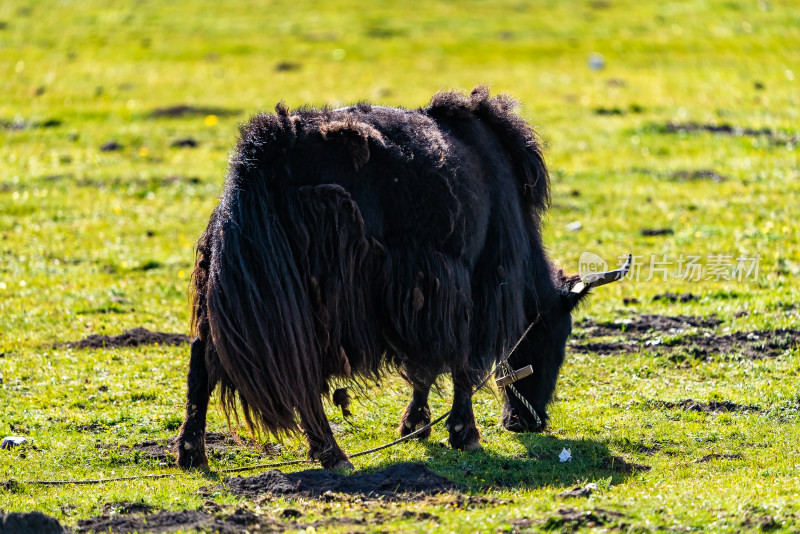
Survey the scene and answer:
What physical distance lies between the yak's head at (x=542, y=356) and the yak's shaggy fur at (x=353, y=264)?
308mm

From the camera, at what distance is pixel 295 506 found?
465 centimetres

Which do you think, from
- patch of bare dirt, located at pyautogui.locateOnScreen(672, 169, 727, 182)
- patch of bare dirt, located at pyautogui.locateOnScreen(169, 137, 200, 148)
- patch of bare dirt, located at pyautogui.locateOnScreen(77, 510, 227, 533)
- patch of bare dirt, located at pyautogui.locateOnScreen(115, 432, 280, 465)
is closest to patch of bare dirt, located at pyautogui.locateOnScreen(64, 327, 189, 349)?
patch of bare dirt, located at pyautogui.locateOnScreen(115, 432, 280, 465)

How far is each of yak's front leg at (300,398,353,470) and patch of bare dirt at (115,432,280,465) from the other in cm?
52

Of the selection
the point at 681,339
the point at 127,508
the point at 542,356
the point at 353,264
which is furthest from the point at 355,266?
the point at 681,339

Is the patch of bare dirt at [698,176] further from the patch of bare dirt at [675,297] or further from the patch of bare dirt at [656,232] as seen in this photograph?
the patch of bare dirt at [675,297]

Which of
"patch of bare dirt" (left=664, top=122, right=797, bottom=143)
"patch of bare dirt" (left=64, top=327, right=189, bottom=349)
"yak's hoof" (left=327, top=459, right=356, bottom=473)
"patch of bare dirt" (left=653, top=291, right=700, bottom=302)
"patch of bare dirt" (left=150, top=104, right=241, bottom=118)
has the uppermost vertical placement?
"patch of bare dirt" (left=150, top=104, right=241, bottom=118)

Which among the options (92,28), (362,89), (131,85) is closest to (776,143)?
(362,89)

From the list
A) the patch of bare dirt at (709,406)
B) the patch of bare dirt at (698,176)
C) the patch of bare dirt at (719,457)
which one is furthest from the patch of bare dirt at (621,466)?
the patch of bare dirt at (698,176)

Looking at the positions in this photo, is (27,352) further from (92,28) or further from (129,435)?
(92,28)

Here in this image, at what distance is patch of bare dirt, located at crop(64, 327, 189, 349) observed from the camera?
8.22 metres

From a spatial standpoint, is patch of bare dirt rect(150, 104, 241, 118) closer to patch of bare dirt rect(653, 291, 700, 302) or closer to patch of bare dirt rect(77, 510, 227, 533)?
patch of bare dirt rect(653, 291, 700, 302)

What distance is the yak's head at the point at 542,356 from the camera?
21.7ft

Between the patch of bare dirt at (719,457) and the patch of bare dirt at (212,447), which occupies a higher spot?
the patch of bare dirt at (212,447)

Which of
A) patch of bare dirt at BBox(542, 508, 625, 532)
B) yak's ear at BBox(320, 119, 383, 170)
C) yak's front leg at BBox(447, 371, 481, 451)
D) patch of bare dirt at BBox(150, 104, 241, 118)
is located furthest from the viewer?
patch of bare dirt at BBox(150, 104, 241, 118)
